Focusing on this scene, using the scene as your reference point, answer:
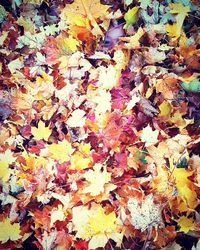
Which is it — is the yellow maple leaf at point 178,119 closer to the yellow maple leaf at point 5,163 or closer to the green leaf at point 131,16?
the green leaf at point 131,16

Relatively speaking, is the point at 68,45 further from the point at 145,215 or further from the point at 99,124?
the point at 145,215

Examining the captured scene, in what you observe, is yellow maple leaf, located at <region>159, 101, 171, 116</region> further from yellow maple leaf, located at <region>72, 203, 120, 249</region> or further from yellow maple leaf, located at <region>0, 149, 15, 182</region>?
yellow maple leaf, located at <region>0, 149, 15, 182</region>

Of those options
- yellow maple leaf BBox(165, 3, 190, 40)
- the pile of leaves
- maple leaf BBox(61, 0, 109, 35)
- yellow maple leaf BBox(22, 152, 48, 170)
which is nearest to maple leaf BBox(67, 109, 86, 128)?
the pile of leaves

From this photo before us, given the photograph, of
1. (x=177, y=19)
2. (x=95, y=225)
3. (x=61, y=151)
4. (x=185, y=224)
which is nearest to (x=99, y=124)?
(x=61, y=151)

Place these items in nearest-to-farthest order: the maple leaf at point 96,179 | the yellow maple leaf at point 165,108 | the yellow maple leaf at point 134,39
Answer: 1. the maple leaf at point 96,179
2. the yellow maple leaf at point 165,108
3. the yellow maple leaf at point 134,39

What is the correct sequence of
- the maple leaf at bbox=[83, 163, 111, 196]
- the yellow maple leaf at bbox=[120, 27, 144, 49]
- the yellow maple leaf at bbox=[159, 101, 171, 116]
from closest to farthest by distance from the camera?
the maple leaf at bbox=[83, 163, 111, 196] < the yellow maple leaf at bbox=[159, 101, 171, 116] < the yellow maple leaf at bbox=[120, 27, 144, 49]

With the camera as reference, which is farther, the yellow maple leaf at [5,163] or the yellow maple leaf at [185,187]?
the yellow maple leaf at [5,163]

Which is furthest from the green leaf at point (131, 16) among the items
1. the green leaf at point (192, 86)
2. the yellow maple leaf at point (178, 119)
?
the yellow maple leaf at point (178, 119)
